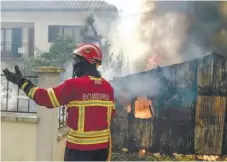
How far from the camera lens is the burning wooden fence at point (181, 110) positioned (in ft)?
31.9

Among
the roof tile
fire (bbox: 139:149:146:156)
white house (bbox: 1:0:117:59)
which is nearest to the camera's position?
fire (bbox: 139:149:146:156)

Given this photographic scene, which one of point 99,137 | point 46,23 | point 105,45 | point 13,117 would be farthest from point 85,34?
point 99,137

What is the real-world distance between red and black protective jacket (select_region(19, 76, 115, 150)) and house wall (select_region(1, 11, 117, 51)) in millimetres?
17042

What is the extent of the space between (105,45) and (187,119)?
9.77 m

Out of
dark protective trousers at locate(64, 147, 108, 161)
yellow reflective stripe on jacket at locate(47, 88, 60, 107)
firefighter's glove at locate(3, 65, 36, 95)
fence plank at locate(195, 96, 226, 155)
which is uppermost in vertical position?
firefighter's glove at locate(3, 65, 36, 95)

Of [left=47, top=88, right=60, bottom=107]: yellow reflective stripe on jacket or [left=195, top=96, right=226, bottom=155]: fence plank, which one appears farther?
[left=195, top=96, right=226, bottom=155]: fence plank

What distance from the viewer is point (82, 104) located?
124 inches

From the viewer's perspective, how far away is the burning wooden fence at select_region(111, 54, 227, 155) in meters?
9.71

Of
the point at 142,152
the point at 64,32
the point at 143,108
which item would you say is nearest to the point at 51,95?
the point at 143,108

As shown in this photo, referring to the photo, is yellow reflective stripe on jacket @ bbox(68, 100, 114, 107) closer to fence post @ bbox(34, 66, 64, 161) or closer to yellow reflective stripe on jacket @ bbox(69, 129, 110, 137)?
yellow reflective stripe on jacket @ bbox(69, 129, 110, 137)

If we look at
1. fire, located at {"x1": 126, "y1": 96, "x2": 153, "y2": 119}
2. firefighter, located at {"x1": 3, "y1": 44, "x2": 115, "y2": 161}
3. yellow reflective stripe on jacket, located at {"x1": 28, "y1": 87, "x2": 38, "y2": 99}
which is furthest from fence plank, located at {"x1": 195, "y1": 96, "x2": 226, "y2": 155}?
yellow reflective stripe on jacket, located at {"x1": 28, "y1": 87, "x2": 38, "y2": 99}

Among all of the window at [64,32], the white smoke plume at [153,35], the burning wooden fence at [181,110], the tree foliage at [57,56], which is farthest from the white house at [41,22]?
the burning wooden fence at [181,110]

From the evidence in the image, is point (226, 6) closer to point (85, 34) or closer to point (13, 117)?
point (85, 34)

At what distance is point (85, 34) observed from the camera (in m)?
19.4
